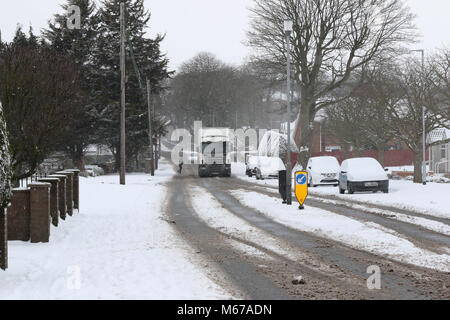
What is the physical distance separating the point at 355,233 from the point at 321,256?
2.97 metres

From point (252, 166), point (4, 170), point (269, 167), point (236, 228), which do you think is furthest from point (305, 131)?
point (4, 170)

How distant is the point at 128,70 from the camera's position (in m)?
49.4

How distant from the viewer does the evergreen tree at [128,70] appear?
156 feet

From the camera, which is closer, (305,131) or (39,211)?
(39,211)

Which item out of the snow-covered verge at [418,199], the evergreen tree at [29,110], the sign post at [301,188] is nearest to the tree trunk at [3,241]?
the evergreen tree at [29,110]

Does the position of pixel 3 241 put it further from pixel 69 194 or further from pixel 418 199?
pixel 418 199

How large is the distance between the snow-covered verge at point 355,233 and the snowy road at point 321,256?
0.02m

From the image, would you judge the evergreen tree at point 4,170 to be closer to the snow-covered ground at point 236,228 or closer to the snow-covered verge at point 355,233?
the snow-covered ground at point 236,228

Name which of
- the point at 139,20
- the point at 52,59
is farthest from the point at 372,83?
the point at 139,20

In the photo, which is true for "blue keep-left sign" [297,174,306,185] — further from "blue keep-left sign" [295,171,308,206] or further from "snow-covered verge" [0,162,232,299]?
"snow-covered verge" [0,162,232,299]

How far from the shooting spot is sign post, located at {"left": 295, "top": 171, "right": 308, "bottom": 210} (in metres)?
17.6

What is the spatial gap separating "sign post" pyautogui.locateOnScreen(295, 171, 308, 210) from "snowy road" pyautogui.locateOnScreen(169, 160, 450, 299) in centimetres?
158

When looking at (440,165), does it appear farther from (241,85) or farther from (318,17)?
(241,85)
